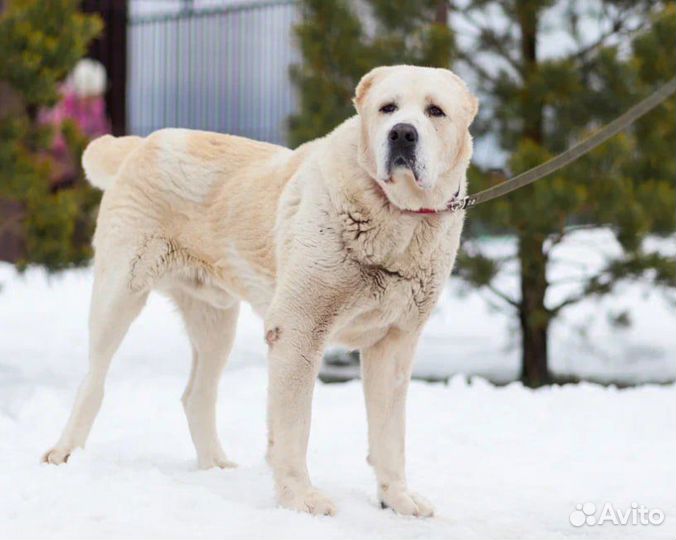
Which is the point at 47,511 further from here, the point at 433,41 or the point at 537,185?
the point at 433,41

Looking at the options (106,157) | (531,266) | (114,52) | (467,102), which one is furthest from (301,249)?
(114,52)

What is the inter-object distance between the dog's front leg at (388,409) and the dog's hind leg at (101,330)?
0.93 metres

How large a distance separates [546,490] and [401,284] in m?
1.21

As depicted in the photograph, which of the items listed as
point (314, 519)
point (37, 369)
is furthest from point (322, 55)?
point (314, 519)

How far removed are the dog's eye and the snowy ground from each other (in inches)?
47.4

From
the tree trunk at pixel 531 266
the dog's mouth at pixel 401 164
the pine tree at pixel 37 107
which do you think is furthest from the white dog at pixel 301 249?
the tree trunk at pixel 531 266

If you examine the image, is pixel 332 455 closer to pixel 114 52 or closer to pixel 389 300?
pixel 389 300

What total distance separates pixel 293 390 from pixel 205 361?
0.95 metres

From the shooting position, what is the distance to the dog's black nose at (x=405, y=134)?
2.90 meters

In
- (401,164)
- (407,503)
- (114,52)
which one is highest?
(114,52)

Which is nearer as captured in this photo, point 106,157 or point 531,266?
point 106,157

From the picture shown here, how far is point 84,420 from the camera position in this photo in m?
3.84

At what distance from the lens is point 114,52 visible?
12.7 meters

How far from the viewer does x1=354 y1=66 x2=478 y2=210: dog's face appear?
293 centimetres
